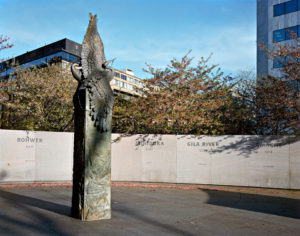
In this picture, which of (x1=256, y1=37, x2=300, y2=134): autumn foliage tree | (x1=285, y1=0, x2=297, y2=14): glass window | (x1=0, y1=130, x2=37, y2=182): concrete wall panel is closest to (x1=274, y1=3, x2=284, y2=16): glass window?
(x1=285, y1=0, x2=297, y2=14): glass window

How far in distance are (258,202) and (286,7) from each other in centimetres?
3241

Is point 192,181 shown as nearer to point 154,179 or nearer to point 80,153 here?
point 154,179

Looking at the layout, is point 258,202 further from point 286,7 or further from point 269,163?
point 286,7

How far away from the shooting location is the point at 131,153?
12.5 meters

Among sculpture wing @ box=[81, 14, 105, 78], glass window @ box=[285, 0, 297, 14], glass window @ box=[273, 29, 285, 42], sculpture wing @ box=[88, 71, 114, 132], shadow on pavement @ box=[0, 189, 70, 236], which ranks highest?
glass window @ box=[285, 0, 297, 14]

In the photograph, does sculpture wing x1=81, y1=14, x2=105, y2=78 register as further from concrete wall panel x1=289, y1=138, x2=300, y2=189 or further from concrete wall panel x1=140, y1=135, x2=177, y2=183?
concrete wall panel x1=289, y1=138, x2=300, y2=189

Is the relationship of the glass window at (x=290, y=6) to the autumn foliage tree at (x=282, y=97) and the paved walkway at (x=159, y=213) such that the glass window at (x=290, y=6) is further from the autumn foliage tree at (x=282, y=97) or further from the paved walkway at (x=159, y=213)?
the paved walkway at (x=159, y=213)

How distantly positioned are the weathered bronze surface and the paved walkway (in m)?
0.39

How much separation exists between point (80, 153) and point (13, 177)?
20.4ft

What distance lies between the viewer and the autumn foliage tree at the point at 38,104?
13.5 metres

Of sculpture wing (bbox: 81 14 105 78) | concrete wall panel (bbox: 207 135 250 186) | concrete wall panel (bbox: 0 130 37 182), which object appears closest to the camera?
sculpture wing (bbox: 81 14 105 78)

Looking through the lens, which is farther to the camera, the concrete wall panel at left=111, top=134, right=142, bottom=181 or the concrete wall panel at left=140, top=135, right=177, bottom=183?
the concrete wall panel at left=111, top=134, right=142, bottom=181

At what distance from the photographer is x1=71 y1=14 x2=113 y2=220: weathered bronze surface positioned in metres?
6.07

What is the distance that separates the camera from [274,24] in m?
35.5
